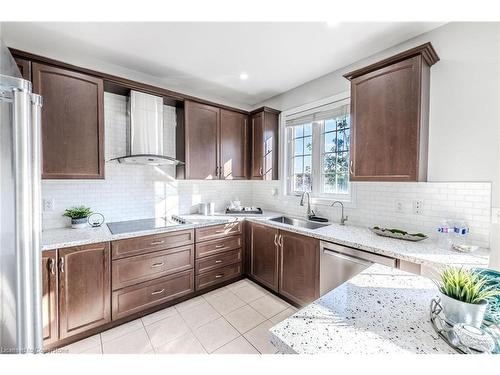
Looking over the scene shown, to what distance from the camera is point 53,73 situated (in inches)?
72.7

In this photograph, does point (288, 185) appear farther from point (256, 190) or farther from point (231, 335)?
point (231, 335)

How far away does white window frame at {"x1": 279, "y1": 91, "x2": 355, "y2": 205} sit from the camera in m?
2.48

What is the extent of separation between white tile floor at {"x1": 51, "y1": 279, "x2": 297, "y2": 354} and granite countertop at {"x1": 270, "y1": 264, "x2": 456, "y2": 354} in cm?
87

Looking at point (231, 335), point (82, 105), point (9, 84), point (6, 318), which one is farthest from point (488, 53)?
point (82, 105)

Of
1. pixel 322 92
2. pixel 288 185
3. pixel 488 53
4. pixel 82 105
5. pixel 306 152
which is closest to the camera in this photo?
pixel 488 53

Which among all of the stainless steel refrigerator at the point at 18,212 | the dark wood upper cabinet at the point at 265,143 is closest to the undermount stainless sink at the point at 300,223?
the dark wood upper cabinet at the point at 265,143

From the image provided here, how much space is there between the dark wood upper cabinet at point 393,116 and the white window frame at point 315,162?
1.48ft

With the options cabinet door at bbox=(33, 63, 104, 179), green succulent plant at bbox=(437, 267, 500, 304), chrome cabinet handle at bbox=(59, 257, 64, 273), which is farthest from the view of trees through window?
chrome cabinet handle at bbox=(59, 257, 64, 273)

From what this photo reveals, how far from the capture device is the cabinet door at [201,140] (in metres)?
2.71

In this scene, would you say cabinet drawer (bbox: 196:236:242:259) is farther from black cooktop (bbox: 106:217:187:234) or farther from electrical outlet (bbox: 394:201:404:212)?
electrical outlet (bbox: 394:201:404:212)

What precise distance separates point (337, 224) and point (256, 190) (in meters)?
1.56

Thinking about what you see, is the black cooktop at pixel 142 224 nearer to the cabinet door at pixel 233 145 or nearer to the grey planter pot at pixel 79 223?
the grey planter pot at pixel 79 223

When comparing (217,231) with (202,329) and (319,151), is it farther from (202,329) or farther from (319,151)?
(319,151)

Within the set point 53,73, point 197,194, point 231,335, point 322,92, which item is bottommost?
point 231,335
